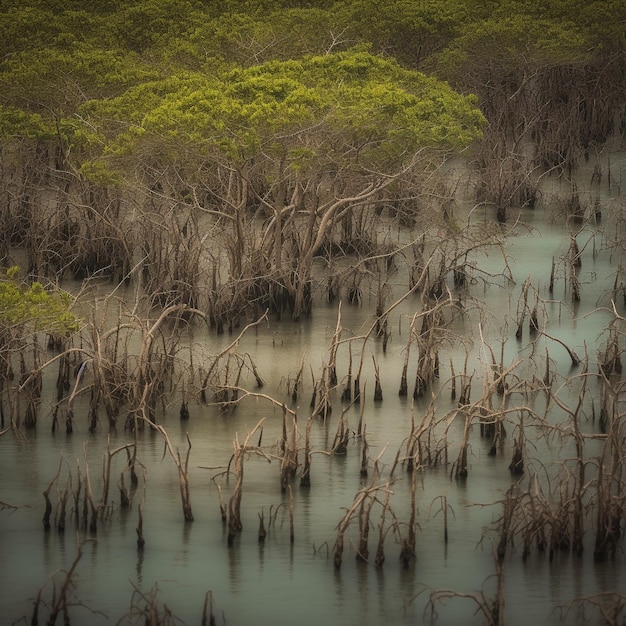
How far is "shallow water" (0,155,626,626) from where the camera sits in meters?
9.41

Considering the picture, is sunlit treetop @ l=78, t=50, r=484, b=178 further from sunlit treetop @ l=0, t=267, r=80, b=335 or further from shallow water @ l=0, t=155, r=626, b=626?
sunlit treetop @ l=0, t=267, r=80, b=335

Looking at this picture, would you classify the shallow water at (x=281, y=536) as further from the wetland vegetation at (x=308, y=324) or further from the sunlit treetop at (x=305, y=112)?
the sunlit treetop at (x=305, y=112)

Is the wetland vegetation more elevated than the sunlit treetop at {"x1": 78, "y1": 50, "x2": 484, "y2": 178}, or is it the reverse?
the sunlit treetop at {"x1": 78, "y1": 50, "x2": 484, "y2": 178}

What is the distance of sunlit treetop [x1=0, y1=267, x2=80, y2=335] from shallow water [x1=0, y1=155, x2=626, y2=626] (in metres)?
0.98

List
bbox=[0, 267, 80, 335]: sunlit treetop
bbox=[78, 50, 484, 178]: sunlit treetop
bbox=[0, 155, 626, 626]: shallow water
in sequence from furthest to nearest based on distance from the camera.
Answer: bbox=[78, 50, 484, 178]: sunlit treetop
bbox=[0, 267, 80, 335]: sunlit treetop
bbox=[0, 155, 626, 626]: shallow water

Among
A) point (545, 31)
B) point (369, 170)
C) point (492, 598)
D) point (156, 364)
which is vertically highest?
point (545, 31)

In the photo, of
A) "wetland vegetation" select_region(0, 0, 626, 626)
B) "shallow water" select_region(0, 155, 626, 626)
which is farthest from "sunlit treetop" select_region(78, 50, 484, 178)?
"shallow water" select_region(0, 155, 626, 626)

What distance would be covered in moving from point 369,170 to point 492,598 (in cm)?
634

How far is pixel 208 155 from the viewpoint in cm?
1479

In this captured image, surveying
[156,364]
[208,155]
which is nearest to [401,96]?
[208,155]

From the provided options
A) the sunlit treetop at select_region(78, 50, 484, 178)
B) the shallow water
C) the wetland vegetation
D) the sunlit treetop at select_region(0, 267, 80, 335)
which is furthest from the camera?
the sunlit treetop at select_region(78, 50, 484, 178)

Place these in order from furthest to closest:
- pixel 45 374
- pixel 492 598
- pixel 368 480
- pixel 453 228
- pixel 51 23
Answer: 1. pixel 51 23
2. pixel 453 228
3. pixel 45 374
4. pixel 368 480
5. pixel 492 598

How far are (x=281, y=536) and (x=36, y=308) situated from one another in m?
2.65

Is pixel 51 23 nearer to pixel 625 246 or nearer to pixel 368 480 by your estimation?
pixel 625 246
